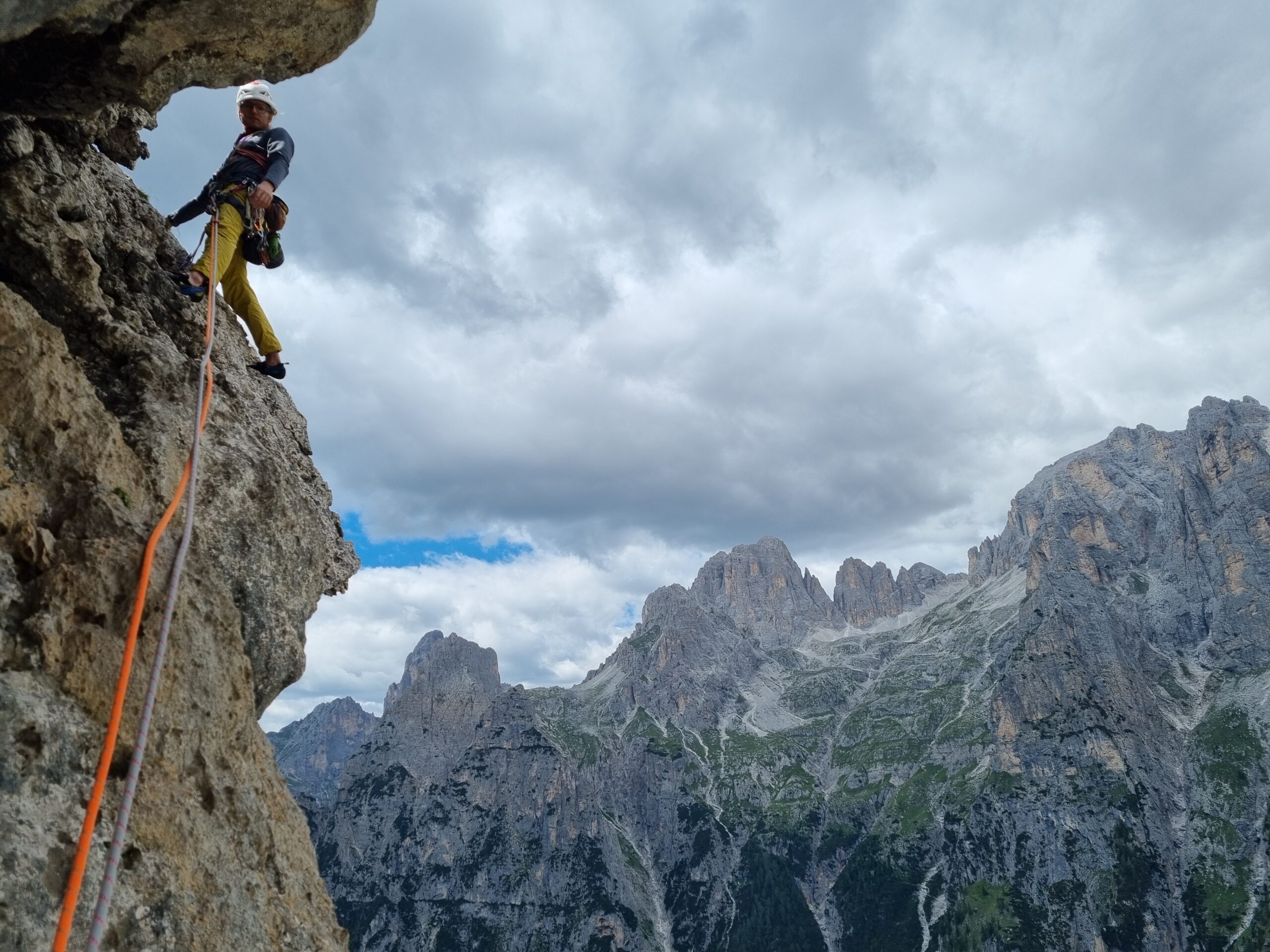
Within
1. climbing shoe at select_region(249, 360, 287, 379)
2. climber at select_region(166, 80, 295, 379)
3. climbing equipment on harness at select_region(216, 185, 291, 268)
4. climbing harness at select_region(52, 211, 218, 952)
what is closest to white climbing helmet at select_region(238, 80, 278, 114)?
climber at select_region(166, 80, 295, 379)

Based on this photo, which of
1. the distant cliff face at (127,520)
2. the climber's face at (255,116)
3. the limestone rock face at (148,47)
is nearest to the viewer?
the distant cliff face at (127,520)

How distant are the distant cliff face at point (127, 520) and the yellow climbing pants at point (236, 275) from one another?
81cm

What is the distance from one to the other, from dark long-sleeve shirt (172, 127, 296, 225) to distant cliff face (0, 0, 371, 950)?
4.67 ft

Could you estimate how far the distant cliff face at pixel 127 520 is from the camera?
642 cm

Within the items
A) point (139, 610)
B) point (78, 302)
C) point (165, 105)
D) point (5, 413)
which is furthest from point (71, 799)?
point (165, 105)

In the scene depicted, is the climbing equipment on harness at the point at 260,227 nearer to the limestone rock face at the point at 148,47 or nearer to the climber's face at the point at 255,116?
the climber's face at the point at 255,116

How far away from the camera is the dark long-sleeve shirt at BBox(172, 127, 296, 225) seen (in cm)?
1232

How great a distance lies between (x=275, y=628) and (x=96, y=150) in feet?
26.0

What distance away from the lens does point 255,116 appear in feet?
41.9

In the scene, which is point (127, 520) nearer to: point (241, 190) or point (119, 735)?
point (119, 735)

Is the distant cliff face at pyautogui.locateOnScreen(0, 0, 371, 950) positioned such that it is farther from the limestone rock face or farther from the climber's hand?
the climber's hand

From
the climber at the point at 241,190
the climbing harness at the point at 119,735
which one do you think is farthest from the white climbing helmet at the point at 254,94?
the climbing harness at the point at 119,735

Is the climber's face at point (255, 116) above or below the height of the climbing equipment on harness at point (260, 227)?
above

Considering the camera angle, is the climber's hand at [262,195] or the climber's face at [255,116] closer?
the climber's hand at [262,195]
